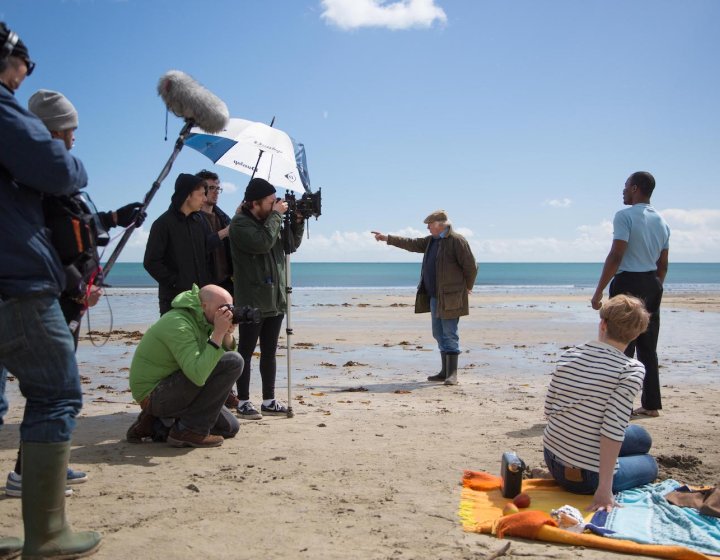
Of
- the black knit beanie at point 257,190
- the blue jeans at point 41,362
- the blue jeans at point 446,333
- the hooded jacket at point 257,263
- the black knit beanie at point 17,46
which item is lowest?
the blue jeans at point 446,333

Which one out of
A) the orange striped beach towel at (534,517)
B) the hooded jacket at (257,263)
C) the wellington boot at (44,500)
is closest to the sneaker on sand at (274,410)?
the hooded jacket at (257,263)

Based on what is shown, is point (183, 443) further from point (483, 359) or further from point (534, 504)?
point (483, 359)

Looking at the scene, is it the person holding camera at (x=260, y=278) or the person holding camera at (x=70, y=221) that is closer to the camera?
the person holding camera at (x=70, y=221)

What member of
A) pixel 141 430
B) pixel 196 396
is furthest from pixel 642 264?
pixel 141 430

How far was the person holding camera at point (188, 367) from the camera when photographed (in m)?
4.44

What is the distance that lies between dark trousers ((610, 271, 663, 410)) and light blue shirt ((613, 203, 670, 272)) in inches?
3.2

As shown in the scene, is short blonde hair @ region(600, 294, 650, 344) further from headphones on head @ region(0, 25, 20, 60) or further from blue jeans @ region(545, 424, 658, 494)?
headphones on head @ region(0, 25, 20, 60)

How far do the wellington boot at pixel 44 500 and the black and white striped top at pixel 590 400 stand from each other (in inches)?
97.3

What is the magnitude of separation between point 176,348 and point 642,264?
13.3ft

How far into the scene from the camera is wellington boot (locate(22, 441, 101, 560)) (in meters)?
2.66

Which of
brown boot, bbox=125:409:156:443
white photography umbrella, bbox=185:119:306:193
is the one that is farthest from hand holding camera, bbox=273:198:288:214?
Answer: brown boot, bbox=125:409:156:443

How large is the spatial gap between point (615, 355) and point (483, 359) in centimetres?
644

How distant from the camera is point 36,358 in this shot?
2598 mm

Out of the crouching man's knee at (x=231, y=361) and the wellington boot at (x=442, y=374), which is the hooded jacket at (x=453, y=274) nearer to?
the wellington boot at (x=442, y=374)
